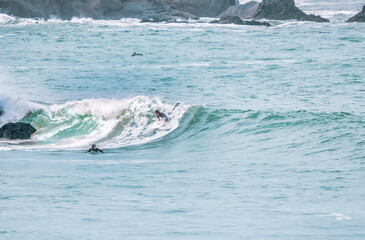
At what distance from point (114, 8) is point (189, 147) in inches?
3205

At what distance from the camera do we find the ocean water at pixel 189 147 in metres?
9.38

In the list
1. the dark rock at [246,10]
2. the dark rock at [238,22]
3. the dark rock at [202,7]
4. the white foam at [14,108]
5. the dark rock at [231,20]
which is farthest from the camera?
the dark rock at [202,7]

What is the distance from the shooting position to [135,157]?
16.1 m

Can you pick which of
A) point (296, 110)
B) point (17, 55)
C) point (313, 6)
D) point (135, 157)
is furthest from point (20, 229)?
point (313, 6)

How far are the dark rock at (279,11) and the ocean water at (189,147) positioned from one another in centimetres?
3484

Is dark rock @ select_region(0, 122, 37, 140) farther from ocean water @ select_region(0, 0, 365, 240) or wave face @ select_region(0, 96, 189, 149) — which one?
ocean water @ select_region(0, 0, 365, 240)

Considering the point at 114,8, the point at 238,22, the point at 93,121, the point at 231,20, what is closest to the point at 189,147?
the point at 93,121

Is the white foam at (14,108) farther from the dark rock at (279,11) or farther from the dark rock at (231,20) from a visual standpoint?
the dark rock at (279,11)

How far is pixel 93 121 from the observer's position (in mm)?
22156

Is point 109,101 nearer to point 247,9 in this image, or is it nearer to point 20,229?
point 20,229

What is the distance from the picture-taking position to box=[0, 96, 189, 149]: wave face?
19.4 metres

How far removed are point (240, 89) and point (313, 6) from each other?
88.2 meters

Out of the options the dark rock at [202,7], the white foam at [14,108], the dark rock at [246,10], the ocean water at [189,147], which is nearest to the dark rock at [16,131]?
the ocean water at [189,147]

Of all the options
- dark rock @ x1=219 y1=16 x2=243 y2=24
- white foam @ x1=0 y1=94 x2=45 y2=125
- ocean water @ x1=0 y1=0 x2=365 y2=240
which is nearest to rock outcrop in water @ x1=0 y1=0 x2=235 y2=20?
dark rock @ x1=219 y1=16 x2=243 y2=24
